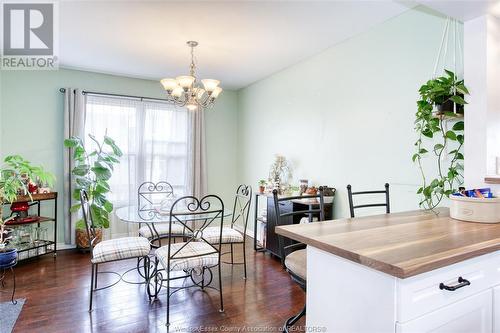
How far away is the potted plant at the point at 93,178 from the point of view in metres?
3.96

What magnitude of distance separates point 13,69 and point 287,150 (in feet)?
12.5

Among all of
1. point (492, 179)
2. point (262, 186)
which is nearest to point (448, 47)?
point (492, 179)

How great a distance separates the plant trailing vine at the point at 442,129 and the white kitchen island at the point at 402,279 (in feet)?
2.33

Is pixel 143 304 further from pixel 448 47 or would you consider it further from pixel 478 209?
pixel 448 47

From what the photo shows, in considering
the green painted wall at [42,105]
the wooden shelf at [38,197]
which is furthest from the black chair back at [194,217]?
the green painted wall at [42,105]

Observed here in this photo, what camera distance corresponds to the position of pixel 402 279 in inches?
38.9

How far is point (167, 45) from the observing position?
11.0 ft

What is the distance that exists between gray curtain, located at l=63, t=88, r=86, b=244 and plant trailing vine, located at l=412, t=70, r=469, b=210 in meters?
4.20

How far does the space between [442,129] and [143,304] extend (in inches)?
108

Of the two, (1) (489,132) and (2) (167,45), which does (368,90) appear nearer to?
(1) (489,132)

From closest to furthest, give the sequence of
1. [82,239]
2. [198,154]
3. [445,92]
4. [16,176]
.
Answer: [445,92] → [16,176] → [82,239] → [198,154]

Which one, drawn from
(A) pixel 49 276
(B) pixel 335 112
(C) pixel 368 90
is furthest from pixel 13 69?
(C) pixel 368 90

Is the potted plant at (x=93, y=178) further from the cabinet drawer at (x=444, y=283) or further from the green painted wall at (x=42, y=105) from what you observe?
the cabinet drawer at (x=444, y=283)

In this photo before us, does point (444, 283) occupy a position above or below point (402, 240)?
below
